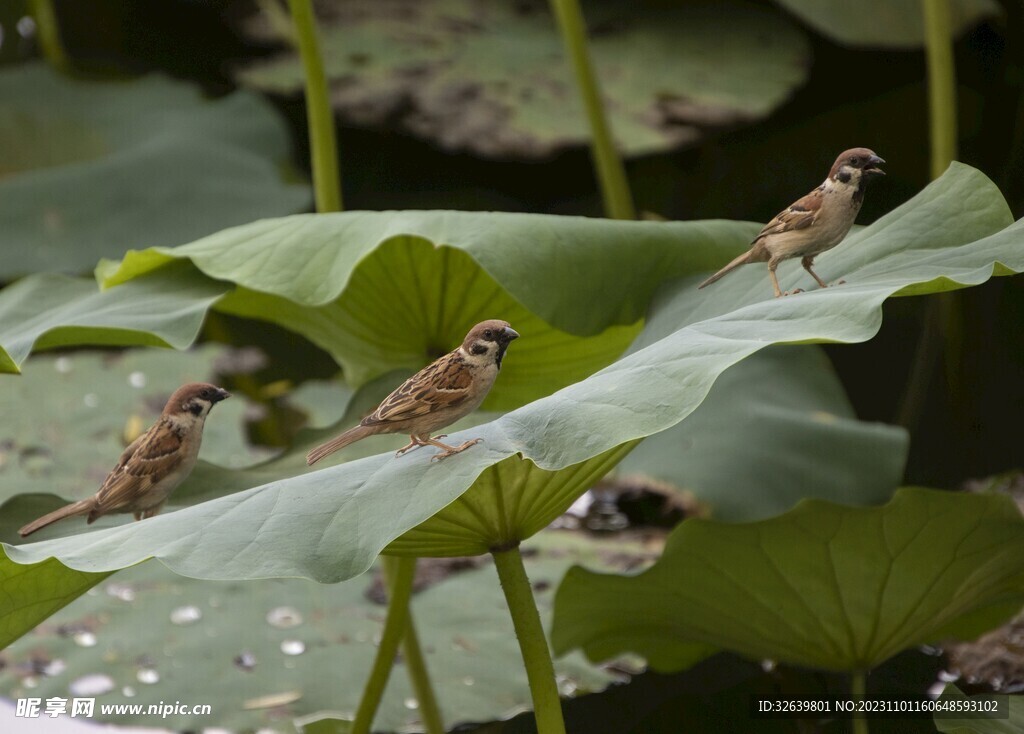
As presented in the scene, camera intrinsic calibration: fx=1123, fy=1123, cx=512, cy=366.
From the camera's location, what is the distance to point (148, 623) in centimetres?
175

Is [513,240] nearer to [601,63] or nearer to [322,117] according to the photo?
[322,117]

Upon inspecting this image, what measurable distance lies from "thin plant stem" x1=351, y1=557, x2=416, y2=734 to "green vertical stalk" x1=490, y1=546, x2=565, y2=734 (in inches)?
12.4

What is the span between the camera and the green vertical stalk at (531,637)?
1.16 metres

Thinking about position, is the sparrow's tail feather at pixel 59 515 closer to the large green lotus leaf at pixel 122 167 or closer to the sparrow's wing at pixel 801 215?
the sparrow's wing at pixel 801 215

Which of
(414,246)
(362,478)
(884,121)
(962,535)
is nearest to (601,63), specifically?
(884,121)

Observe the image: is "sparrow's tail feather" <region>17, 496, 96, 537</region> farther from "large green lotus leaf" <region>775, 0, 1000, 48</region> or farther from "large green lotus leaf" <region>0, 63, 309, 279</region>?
"large green lotus leaf" <region>775, 0, 1000, 48</region>

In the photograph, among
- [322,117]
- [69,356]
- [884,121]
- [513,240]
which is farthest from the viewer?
[884,121]

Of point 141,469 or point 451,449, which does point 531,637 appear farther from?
point 141,469

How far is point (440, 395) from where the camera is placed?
106cm

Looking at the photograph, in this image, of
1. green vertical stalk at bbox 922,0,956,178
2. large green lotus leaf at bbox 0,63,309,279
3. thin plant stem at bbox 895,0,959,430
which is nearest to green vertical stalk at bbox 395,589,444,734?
thin plant stem at bbox 895,0,959,430

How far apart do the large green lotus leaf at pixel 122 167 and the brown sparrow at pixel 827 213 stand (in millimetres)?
1867

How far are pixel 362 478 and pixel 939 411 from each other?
1.53 metres

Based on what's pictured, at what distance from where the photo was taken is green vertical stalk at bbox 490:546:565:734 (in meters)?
1.16

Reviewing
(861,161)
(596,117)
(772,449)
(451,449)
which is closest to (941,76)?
(596,117)
